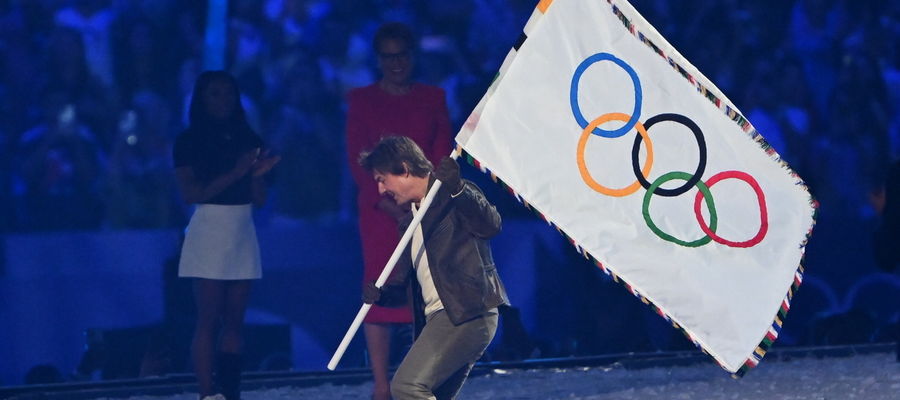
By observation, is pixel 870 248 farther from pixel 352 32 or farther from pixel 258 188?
pixel 258 188

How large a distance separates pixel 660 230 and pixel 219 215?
2388mm

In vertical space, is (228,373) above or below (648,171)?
below

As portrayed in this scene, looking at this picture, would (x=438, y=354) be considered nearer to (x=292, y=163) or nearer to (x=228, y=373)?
(x=228, y=373)

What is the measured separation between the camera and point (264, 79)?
7910mm

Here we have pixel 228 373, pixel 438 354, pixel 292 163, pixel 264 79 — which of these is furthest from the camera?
pixel 292 163

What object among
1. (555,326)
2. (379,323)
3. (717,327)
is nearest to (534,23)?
(717,327)

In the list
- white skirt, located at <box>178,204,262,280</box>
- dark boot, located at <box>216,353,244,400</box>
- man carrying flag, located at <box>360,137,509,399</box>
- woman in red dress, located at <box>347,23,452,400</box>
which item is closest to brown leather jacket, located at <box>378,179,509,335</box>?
man carrying flag, located at <box>360,137,509,399</box>

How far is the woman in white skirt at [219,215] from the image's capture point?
6844 mm

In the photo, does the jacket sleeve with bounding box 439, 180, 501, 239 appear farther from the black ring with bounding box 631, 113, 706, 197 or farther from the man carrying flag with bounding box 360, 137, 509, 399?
the black ring with bounding box 631, 113, 706, 197

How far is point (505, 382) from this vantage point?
317 inches

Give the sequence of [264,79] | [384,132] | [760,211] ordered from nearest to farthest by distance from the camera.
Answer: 1. [760,211]
2. [384,132]
3. [264,79]

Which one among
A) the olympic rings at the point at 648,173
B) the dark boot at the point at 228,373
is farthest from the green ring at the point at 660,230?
the dark boot at the point at 228,373

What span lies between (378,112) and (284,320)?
67.4 inches

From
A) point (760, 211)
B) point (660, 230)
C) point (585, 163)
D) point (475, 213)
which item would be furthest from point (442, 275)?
point (760, 211)
